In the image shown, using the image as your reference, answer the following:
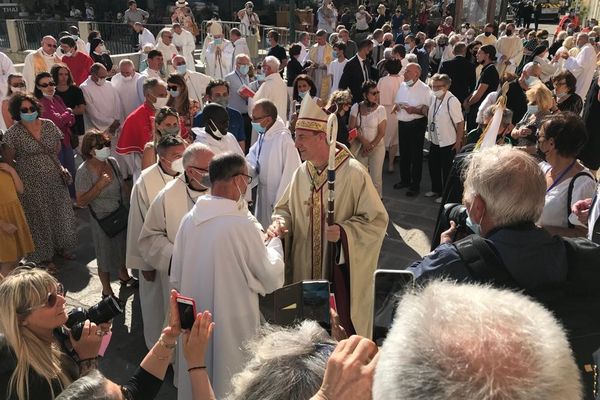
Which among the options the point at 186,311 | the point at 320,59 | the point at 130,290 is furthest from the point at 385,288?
the point at 320,59

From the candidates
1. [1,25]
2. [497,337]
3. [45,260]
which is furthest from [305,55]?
[1,25]

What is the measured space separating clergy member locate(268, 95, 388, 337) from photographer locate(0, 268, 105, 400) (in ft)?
4.75

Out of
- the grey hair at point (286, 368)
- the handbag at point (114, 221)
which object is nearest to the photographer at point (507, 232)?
the grey hair at point (286, 368)

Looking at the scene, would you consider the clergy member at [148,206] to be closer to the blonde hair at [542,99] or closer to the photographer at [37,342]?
the photographer at [37,342]

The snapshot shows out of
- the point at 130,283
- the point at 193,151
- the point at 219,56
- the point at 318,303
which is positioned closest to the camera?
the point at 318,303

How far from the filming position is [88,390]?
1.65 metres

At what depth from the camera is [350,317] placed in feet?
11.8

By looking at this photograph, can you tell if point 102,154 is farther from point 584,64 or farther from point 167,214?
→ point 584,64

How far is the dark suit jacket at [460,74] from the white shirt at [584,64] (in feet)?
8.63

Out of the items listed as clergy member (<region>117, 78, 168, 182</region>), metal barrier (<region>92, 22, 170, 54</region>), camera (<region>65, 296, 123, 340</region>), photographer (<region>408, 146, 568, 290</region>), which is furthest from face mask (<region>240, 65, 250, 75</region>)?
metal barrier (<region>92, 22, 170, 54</region>)

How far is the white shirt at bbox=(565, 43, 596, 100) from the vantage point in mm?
10383

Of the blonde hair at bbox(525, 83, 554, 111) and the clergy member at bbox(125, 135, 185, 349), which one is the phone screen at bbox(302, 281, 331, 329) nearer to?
the clergy member at bbox(125, 135, 185, 349)

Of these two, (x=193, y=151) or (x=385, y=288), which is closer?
(x=385, y=288)

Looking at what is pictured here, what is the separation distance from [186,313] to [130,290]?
330cm
